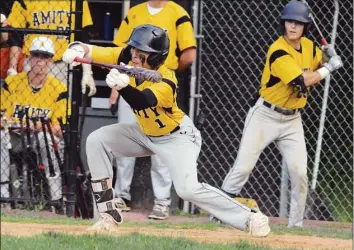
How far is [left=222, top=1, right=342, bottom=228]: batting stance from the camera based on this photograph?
368 inches

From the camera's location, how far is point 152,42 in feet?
26.1

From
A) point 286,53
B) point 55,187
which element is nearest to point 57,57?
point 55,187

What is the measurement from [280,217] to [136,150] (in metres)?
2.78

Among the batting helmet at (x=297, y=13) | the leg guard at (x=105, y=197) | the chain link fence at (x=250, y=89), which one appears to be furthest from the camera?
the chain link fence at (x=250, y=89)

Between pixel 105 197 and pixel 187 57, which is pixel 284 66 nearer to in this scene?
pixel 187 57

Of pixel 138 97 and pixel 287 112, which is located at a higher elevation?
pixel 138 97

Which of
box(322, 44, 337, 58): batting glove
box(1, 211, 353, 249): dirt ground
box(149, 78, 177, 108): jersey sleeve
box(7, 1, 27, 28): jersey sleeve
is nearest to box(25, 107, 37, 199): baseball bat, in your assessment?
box(7, 1, 27, 28): jersey sleeve

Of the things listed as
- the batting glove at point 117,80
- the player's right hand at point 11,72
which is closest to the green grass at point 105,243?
the batting glove at point 117,80

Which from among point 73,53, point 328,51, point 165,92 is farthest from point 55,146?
point 328,51

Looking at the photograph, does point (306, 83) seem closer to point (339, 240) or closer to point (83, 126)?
point (339, 240)

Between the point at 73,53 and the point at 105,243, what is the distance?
1.59 metres

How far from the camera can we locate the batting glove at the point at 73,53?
7.88 m

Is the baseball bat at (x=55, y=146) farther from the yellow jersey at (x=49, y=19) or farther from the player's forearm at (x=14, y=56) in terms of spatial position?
the player's forearm at (x=14, y=56)

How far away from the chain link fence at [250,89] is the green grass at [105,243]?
3.44 metres
